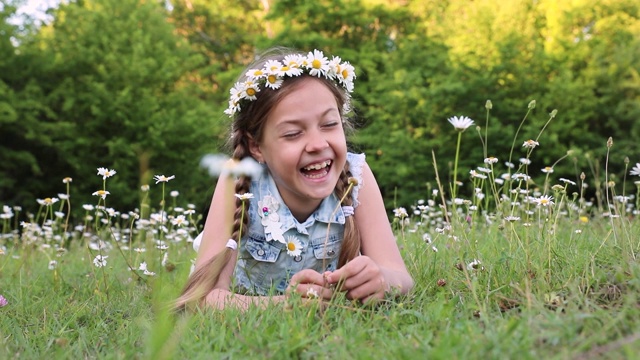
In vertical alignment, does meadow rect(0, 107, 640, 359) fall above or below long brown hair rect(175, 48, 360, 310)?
below

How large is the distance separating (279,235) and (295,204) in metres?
0.17

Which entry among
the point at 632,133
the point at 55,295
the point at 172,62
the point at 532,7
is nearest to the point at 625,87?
the point at 632,133

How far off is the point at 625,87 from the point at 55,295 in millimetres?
16200

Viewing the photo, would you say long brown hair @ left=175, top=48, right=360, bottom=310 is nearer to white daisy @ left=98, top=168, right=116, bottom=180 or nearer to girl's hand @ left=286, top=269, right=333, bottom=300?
girl's hand @ left=286, top=269, right=333, bottom=300

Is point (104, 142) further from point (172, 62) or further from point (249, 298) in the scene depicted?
point (249, 298)

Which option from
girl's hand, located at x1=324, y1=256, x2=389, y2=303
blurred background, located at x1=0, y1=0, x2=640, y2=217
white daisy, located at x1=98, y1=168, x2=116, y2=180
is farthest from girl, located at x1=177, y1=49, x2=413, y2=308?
blurred background, located at x1=0, y1=0, x2=640, y2=217

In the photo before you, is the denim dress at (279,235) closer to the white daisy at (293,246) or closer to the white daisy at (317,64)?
the white daisy at (293,246)

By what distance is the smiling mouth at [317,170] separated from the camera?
8.36 ft

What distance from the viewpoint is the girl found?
2.36 metres

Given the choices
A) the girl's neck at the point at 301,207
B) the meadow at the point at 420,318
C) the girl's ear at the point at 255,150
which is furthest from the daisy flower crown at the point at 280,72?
the meadow at the point at 420,318

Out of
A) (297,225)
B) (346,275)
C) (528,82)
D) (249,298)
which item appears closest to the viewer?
(346,275)

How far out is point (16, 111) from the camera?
51.7 ft

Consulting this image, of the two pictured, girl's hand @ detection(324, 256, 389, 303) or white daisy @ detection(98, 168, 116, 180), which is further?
white daisy @ detection(98, 168, 116, 180)

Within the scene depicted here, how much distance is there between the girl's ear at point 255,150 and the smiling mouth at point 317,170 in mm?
281
